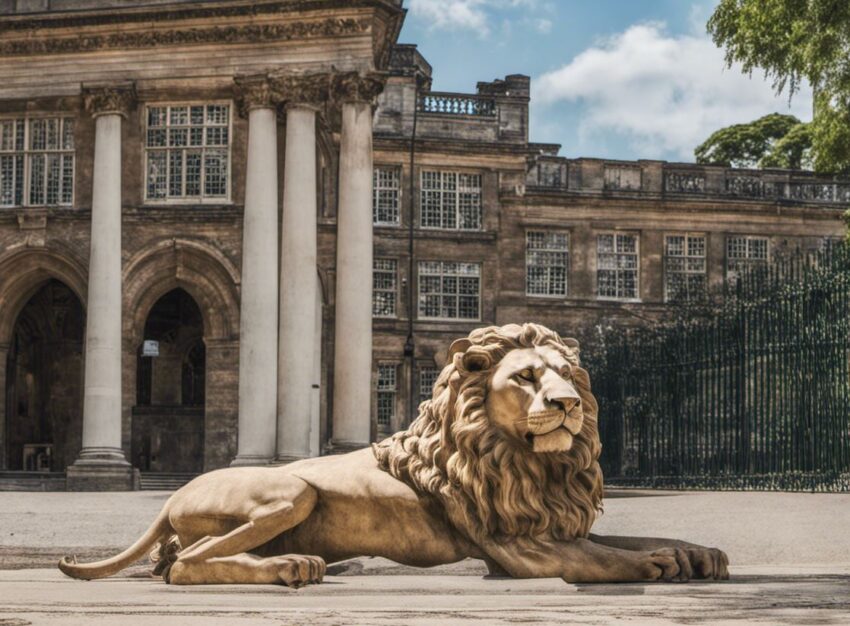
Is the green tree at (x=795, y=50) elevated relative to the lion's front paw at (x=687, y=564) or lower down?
elevated

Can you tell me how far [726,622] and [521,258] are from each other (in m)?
39.2

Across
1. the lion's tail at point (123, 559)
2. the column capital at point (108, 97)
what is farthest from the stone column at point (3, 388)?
the lion's tail at point (123, 559)

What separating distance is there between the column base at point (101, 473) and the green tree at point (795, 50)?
14.0 metres

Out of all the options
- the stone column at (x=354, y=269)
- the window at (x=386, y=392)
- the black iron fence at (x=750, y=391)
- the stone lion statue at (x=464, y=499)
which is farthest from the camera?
the window at (x=386, y=392)

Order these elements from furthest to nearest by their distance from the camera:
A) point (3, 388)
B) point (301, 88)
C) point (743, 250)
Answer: point (743, 250), point (3, 388), point (301, 88)

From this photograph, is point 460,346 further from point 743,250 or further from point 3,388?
point 743,250

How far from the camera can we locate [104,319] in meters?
27.8

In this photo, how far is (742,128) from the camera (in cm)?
5975

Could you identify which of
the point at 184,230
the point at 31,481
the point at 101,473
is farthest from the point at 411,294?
the point at 31,481

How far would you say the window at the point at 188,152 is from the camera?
29.3 m

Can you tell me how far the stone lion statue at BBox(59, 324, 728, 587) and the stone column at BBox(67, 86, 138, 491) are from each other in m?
20.7

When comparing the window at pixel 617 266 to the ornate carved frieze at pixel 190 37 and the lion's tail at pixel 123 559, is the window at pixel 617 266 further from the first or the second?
the lion's tail at pixel 123 559

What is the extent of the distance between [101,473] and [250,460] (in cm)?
302

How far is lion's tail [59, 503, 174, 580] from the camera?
700 cm
